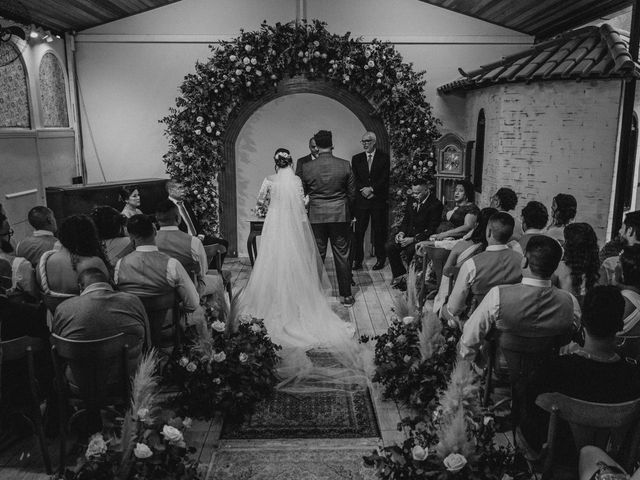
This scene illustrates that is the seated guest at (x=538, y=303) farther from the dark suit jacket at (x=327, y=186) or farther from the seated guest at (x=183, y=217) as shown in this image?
the seated guest at (x=183, y=217)

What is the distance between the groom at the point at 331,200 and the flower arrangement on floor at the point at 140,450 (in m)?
3.71

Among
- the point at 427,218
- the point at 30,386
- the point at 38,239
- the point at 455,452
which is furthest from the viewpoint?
the point at 427,218

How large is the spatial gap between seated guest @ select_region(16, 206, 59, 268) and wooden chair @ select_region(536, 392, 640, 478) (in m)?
3.62

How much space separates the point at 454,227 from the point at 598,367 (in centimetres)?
380

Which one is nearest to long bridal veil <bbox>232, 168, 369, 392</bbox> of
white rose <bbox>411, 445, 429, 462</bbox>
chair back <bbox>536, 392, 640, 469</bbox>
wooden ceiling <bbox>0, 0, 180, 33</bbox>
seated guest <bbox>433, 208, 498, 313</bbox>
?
seated guest <bbox>433, 208, 498, 313</bbox>

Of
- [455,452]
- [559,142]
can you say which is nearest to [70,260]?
[455,452]

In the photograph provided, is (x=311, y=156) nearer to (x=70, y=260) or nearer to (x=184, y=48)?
(x=184, y=48)

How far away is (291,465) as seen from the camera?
3418 millimetres

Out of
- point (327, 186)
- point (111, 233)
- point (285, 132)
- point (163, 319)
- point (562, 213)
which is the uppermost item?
point (285, 132)

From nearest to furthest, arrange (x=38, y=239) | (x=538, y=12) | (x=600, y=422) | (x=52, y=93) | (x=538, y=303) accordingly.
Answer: (x=600, y=422)
(x=538, y=303)
(x=38, y=239)
(x=538, y=12)
(x=52, y=93)

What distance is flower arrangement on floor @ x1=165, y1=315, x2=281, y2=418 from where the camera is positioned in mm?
3961

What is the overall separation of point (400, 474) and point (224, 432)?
145cm

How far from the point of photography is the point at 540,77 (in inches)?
250

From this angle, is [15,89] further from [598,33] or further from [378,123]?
[598,33]
